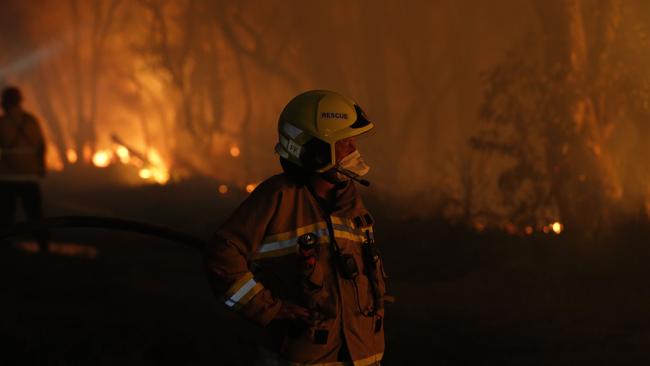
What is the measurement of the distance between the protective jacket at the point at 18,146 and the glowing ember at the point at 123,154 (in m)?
15.3

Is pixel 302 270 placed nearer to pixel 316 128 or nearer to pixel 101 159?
pixel 316 128

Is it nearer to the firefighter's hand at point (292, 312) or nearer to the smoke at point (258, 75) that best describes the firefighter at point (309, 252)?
the firefighter's hand at point (292, 312)

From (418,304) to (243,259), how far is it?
532 centimetres

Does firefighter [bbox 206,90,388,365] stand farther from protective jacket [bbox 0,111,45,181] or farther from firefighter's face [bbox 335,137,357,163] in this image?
protective jacket [bbox 0,111,45,181]

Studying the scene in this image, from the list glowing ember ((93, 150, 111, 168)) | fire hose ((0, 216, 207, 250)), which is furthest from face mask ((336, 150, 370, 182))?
glowing ember ((93, 150, 111, 168))

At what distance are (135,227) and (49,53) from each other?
28.5 m

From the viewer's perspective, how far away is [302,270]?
3.04m

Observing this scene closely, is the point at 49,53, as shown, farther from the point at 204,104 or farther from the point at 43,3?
the point at 204,104

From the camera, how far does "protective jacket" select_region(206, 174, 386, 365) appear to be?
9.93 ft

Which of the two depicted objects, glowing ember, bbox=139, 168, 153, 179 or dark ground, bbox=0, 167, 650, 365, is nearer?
dark ground, bbox=0, 167, 650, 365

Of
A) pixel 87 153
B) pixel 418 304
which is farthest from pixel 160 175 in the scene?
pixel 418 304

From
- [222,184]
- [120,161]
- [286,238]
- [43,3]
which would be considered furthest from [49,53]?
[286,238]

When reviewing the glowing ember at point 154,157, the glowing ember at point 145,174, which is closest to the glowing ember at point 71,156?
the glowing ember at point 154,157

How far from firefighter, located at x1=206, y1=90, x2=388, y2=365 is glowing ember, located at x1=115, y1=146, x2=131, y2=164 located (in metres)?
22.9
